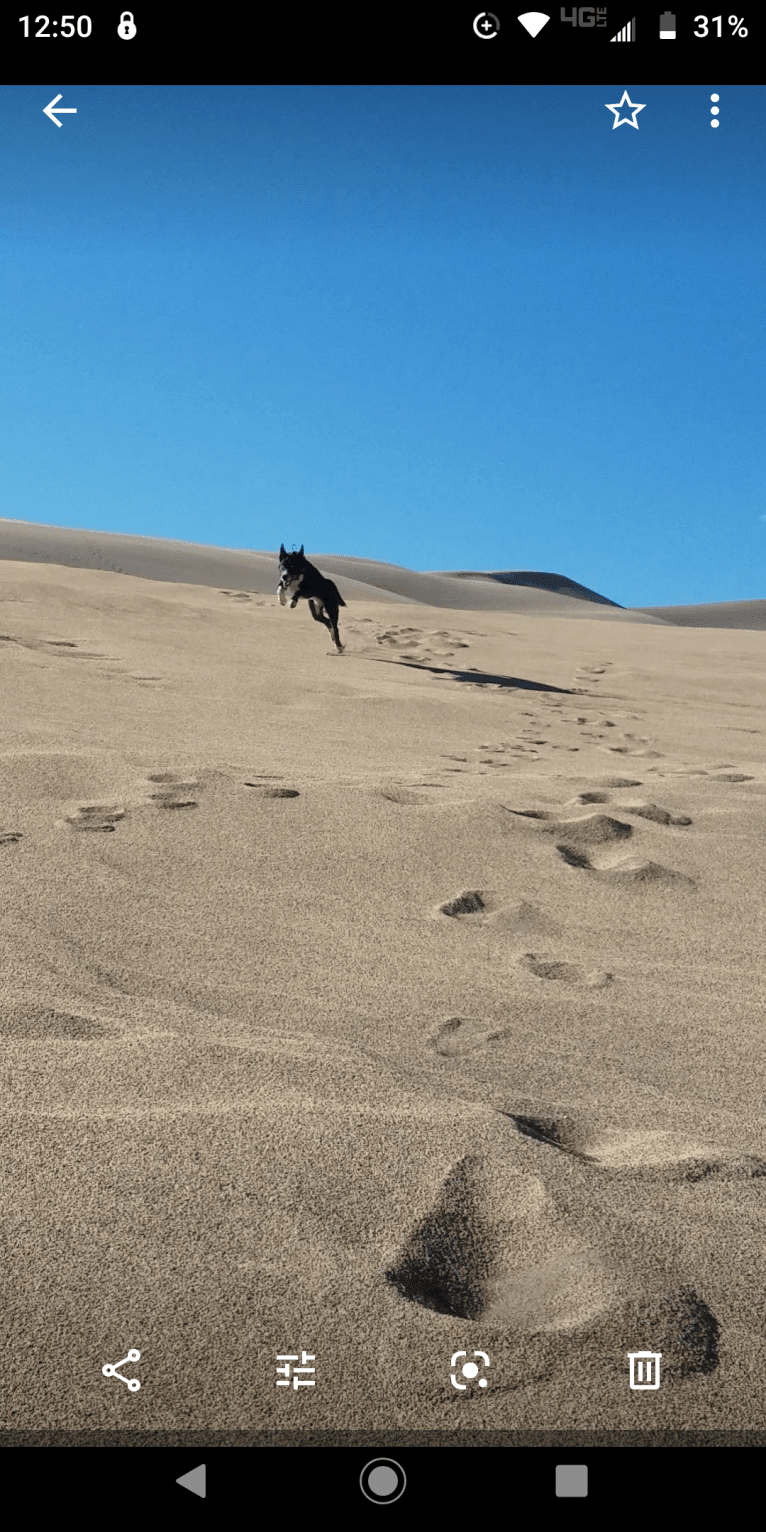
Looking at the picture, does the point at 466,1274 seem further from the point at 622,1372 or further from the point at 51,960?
the point at 51,960

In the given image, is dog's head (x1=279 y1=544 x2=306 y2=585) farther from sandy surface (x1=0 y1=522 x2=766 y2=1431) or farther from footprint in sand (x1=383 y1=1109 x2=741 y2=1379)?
footprint in sand (x1=383 y1=1109 x2=741 y2=1379)

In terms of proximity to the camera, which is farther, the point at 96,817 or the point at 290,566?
the point at 290,566

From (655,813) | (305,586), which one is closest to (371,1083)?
(655,813)

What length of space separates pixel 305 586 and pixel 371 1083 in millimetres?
7711

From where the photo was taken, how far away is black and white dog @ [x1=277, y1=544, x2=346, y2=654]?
926 cm

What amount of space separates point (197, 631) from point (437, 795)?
6022 millimetres

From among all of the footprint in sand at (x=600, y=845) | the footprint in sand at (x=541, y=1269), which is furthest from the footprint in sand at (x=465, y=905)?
the footprint in sand at (x=541, y=1269)

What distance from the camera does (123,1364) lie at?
1.20 metres
